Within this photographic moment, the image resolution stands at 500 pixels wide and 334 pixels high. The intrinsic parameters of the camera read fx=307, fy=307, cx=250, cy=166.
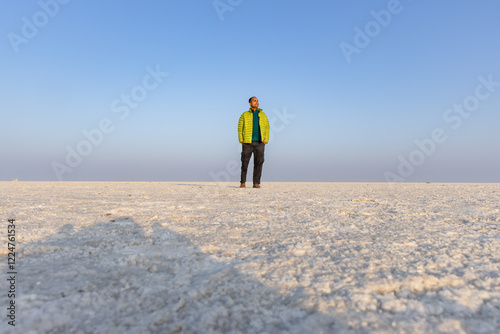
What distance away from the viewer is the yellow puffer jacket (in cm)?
734

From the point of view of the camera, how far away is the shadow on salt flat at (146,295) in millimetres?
907

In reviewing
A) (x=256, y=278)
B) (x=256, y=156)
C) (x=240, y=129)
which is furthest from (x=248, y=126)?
(x=256, y=278)

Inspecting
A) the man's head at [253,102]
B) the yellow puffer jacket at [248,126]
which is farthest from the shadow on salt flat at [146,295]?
the man's head at [253,102]

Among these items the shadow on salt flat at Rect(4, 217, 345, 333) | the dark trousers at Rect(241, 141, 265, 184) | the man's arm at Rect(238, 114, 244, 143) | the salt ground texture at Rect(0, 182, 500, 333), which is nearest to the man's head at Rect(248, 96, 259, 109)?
the man's arm at Rect(238, 114, 244, 143)

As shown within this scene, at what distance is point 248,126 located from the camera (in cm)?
734

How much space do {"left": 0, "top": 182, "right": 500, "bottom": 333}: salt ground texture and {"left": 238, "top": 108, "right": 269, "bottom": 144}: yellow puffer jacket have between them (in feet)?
17.3

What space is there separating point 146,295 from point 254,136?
6435 millimetres

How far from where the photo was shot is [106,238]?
1843mm

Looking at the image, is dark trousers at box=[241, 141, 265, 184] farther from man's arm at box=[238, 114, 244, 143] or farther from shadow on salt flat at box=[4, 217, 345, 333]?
shadow on salt flat at box=[4, 217, 345, 333]

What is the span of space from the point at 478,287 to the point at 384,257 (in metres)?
0.39

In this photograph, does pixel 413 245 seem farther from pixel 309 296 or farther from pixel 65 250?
pixel 65 250

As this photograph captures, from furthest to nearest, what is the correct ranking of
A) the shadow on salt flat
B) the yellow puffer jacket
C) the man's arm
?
the man's arm → the yellow puffer jacket → the shadow on salt flat

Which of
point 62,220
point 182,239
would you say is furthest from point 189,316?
point 62,220

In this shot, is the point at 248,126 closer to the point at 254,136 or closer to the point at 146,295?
the point at 254,136
